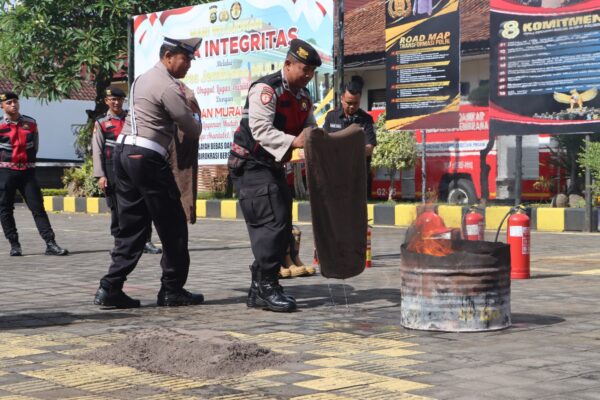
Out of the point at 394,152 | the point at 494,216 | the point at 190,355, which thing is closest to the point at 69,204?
the point at 394,152

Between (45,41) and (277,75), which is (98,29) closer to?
(45,41)

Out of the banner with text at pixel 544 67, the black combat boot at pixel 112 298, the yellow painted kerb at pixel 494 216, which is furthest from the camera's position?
the yellow painted kerb at pixel 494 216

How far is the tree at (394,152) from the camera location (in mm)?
21422

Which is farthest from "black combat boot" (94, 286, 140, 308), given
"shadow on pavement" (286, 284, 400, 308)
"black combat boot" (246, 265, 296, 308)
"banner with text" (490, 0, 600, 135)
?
"banner with text" (490, 0, 600, 135)

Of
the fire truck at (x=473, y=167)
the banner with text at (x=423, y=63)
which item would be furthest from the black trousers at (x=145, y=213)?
the fire truck at (x=473, y=167)

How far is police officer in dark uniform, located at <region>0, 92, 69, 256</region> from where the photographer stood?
12.4m

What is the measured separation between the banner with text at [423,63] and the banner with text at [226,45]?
1894mm

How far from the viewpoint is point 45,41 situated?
1016 inches

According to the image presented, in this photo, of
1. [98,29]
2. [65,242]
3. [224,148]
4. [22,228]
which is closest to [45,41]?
[98,29]

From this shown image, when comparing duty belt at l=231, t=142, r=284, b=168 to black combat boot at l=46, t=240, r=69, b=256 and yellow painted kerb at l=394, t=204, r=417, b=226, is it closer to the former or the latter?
black combat boot at l=46, t=240, r=69, b=256

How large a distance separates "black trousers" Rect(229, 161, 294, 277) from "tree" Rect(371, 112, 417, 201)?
1381cm

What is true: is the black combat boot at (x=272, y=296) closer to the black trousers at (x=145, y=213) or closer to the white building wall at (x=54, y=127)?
the black trousers at (x=145, y=213)

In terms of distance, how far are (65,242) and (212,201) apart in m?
7.42

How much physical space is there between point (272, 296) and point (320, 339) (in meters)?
1.22
